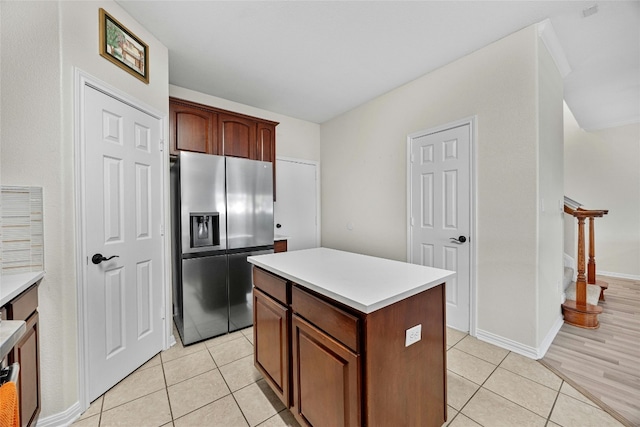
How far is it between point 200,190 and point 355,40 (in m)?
1.96

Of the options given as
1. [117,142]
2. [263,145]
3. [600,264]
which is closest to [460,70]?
[263,145]

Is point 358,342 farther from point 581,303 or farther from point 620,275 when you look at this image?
point 620,275

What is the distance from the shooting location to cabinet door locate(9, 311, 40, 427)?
1.19 metres

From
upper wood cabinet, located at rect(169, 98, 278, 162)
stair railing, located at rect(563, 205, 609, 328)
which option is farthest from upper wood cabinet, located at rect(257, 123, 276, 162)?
stair railing, located at rect(563, 205, 609, 328)

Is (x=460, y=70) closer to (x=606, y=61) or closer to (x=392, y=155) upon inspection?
(x=392, y=155)

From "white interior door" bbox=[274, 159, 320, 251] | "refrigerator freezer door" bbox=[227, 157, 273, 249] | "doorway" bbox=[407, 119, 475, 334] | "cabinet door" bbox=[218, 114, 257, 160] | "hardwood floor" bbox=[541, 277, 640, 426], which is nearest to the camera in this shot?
"hardwood floor" bbox=[541, 277, 640, 426]

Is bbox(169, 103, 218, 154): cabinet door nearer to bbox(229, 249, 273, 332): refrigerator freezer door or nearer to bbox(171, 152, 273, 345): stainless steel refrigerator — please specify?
bbox(171, 152, 273, 345): stainless steel refrigerator

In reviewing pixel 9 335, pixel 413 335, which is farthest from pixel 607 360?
pixel 9 335

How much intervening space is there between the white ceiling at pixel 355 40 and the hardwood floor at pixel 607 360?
8.76 ft

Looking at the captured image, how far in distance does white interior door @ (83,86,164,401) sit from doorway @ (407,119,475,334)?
8.49ft

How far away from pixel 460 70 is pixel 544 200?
1.45 m

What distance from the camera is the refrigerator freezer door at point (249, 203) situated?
8.68 feet

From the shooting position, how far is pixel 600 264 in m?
4.61

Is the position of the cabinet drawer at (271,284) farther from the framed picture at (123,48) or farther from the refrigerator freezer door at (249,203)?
the framed picture at (123,48)
